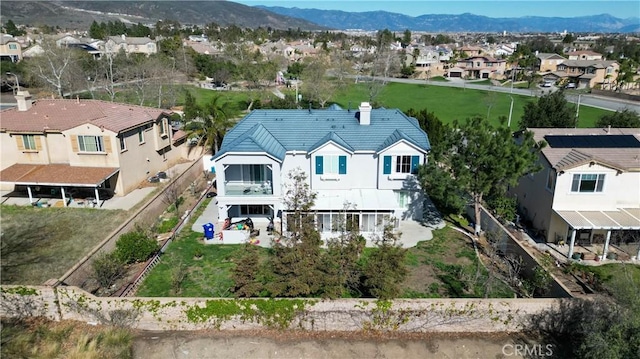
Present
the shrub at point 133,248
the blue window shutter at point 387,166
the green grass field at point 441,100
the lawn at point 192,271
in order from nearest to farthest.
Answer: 1. the lawn at point 192,271
2. the shrub at point 133,248
3. the blue window shutter at point 387,166
4. the green grass field at point 441,100

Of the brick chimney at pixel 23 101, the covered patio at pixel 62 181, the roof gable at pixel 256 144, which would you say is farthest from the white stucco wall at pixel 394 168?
the brick chimney at pixel 23 101

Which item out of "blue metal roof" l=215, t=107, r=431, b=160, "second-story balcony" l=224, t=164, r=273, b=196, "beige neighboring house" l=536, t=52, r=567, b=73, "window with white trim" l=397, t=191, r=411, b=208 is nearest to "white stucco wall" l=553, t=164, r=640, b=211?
"blue metal roof" l=215, t=107, r=431, b=160

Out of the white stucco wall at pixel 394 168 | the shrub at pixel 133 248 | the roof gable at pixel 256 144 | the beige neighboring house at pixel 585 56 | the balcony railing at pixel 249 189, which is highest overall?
the beige neighboring house at pixel 585 56

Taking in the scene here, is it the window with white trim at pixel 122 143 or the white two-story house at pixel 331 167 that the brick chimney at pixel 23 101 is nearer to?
the window with white trim at pixel 122 143

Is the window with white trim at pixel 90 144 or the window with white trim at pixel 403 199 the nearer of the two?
the window with white trim at pixel 403 199

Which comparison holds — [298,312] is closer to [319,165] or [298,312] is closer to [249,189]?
[249,189]

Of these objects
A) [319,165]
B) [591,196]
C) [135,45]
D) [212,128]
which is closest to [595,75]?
[591,196]

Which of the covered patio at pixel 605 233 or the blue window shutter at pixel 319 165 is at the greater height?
the blue window shutter at pixel 319 165
